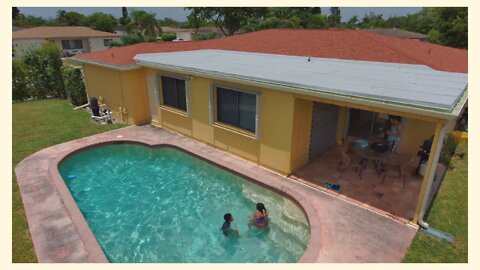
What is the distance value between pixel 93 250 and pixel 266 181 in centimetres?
541

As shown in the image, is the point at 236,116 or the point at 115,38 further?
the point at 115,38

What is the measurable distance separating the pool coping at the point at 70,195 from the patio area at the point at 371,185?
1.14 meters

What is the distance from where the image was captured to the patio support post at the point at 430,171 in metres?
6.39

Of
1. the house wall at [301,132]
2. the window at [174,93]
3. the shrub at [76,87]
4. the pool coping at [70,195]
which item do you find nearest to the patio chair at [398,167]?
the house wall at [301,132]

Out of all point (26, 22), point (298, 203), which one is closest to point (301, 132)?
point (298, 203)

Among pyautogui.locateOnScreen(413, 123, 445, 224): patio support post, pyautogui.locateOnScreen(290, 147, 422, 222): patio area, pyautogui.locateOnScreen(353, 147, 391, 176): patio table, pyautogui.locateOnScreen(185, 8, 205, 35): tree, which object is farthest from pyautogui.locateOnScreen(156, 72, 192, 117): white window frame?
pyautogui.locateOnScreen(185, 8, 205, 35): tree

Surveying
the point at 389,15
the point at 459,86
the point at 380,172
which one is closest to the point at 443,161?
the point at 380,172

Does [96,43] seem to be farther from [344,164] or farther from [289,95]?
[344,164]

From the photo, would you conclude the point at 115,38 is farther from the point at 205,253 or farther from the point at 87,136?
the point at 205,253

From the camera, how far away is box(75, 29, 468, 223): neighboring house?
7285mm

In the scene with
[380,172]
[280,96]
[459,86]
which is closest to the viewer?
[459,86]

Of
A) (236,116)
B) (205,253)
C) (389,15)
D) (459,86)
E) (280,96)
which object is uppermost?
(389,15)

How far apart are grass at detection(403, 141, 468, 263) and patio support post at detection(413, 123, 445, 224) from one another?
0.48 m

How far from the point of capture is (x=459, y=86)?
7.62m
